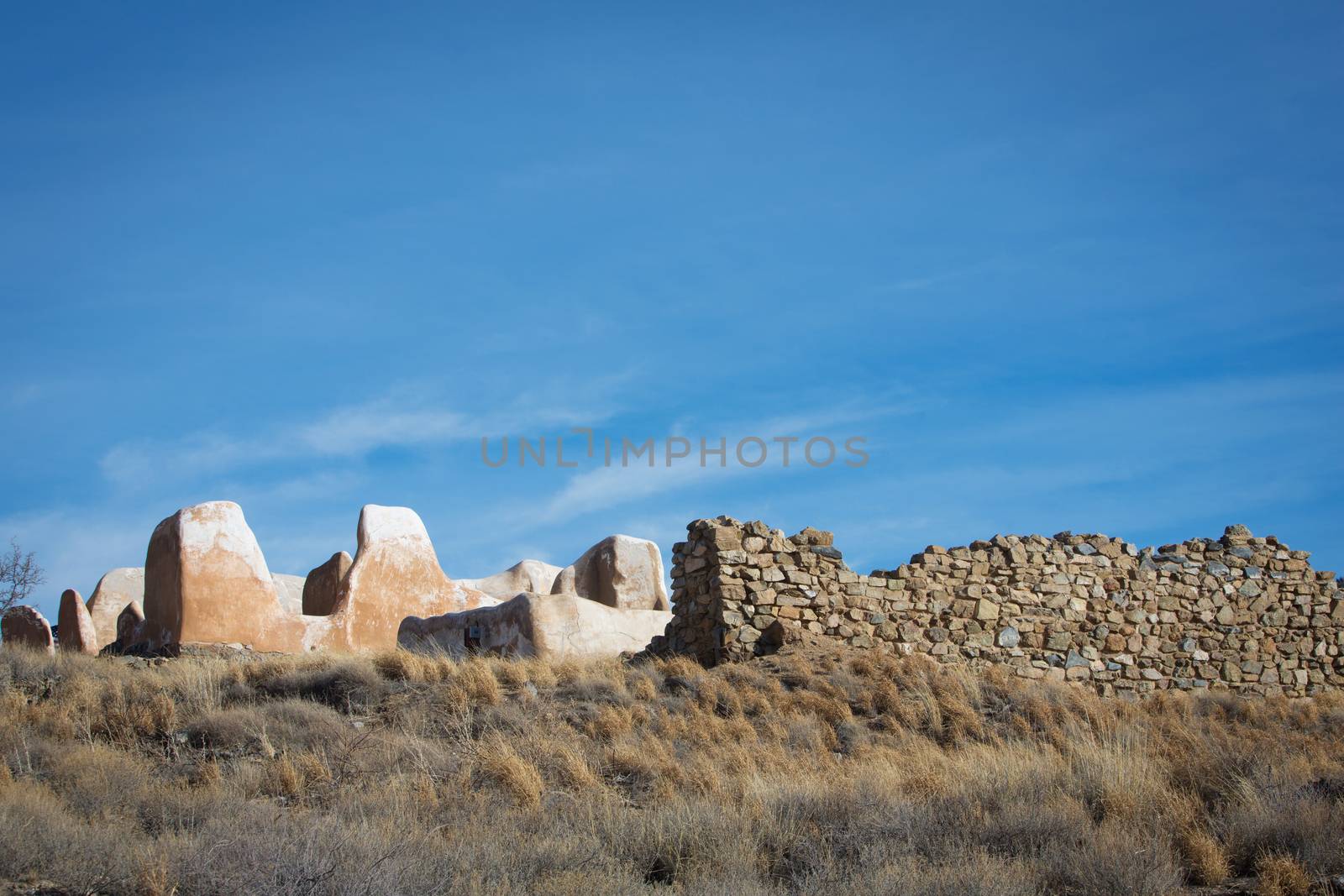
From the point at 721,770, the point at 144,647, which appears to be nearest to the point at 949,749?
the point at 721,770

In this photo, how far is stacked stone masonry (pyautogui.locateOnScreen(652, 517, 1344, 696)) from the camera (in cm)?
1407

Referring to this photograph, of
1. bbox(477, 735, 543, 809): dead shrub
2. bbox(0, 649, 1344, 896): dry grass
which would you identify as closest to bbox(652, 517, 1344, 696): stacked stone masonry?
bbox(0, 649, 1344, 896): dry grass

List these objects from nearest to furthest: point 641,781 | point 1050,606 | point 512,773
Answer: point 512,773
point 641,781
point 1050,606

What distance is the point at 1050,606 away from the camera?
15.4 metres

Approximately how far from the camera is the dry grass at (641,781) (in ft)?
20.7

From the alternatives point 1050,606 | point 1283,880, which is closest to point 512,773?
point 1283,880

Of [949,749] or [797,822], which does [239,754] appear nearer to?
[797,822]

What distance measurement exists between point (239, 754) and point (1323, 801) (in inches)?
332

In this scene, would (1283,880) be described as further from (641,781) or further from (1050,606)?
(1050,606)

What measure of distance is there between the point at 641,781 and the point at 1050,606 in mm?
8196

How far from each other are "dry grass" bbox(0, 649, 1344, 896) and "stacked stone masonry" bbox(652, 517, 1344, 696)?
31.4 inches

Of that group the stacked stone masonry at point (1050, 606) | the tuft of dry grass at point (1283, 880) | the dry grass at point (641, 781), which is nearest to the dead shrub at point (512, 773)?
the dry grass at point (641, 781)

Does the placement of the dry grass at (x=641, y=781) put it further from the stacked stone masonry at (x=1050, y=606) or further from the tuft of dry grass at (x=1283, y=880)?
the stacked stone masonry at (x=1050, y=606)

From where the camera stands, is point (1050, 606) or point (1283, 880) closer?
point (1283, 880)
